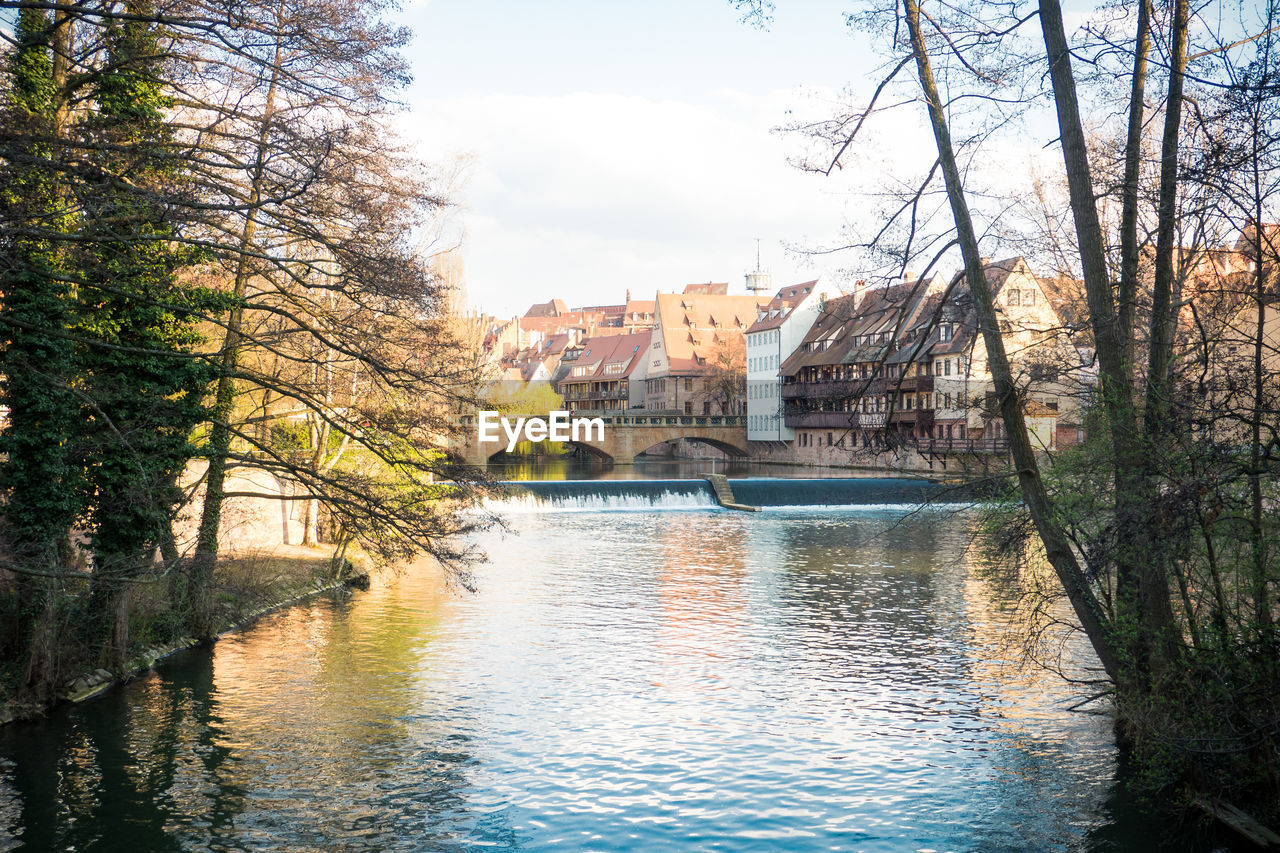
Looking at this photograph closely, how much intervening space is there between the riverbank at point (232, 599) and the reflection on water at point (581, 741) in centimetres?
35

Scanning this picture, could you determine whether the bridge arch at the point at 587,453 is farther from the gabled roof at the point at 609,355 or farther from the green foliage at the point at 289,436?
the green foliage at the point at 289,436

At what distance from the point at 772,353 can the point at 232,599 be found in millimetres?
58199

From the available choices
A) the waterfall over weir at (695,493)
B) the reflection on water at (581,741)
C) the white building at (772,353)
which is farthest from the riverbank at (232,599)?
the white building at (772,353)

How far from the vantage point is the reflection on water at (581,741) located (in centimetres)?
944

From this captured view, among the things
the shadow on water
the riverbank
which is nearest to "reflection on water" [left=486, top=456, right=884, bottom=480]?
the riverbank

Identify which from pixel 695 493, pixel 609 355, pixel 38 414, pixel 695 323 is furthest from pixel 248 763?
pixel 609 355

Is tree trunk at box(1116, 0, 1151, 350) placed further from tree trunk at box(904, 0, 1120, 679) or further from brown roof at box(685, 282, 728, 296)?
brown roof at box(685, 282, 728, 296)

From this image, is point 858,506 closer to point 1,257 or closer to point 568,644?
point 568,644

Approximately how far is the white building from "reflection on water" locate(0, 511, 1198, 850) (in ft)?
162

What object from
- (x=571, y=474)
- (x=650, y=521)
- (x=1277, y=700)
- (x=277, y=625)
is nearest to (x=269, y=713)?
(x=277, y=625)

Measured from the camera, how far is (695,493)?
4266 cm

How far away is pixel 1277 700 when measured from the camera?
7777 mm

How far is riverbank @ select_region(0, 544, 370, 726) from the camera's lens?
12945 mm

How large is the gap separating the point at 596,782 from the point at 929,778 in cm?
328
